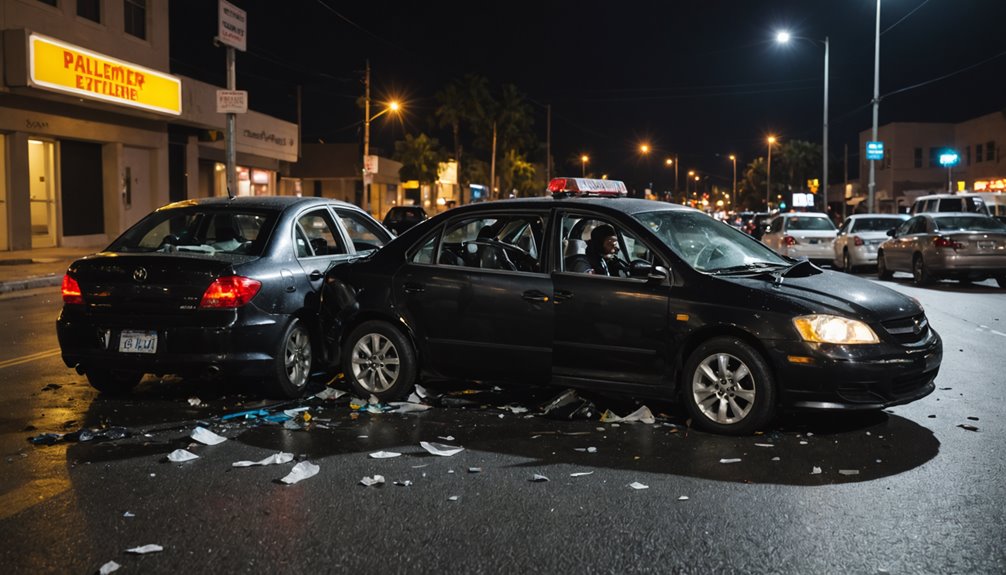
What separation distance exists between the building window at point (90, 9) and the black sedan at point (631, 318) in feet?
73.2

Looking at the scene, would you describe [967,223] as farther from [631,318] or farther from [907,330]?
[631,318]

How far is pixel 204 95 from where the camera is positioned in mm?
32812

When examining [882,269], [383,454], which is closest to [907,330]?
[383,454]

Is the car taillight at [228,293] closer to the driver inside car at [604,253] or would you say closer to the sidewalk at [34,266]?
the driver inside car at [604,253]

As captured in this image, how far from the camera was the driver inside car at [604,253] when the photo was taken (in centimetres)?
780

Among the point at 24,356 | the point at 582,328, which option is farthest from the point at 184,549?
the point at 24,356

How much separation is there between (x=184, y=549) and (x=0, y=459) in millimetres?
2323

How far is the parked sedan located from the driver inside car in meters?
13.4

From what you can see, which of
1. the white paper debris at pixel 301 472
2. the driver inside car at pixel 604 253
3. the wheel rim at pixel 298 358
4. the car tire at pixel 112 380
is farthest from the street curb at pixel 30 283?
the white paper debris at pixel 301 472

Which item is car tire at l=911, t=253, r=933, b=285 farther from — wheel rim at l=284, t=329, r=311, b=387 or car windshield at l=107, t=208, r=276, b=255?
wheel rim at l=284, t=329, r=311, b=387

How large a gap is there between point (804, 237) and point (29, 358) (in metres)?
21.6

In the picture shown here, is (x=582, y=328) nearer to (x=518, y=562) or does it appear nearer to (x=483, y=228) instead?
(x=483, y=228)

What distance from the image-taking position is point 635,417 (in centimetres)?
728

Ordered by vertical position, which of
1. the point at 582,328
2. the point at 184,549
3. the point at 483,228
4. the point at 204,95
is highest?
the point at 204,95
